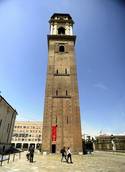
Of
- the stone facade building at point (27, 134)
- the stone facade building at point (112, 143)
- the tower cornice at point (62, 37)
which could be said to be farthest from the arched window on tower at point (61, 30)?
the stone facade building at point (27, 134)

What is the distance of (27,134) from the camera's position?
89.6m

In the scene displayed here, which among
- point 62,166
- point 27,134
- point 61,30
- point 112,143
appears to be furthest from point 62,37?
point 27,134

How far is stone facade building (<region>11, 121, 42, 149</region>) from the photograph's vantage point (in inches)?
3465

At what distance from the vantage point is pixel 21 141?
8869 centimetres

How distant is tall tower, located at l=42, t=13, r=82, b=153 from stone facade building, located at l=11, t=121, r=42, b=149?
6496 cm

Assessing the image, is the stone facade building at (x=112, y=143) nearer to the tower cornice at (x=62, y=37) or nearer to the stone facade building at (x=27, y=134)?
the tower cornice at (x=62, y=37)

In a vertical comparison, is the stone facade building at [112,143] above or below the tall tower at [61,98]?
below

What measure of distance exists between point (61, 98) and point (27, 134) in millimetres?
67283

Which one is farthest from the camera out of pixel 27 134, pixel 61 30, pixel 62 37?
pixel 27 134

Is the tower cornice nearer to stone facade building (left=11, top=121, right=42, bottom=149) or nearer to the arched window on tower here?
the arched window on tower

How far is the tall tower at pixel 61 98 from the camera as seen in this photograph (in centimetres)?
2670

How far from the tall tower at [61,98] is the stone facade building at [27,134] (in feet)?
213

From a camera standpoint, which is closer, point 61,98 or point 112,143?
point 61,98

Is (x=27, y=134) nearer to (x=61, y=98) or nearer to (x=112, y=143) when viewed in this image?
(x=112, y=143)
